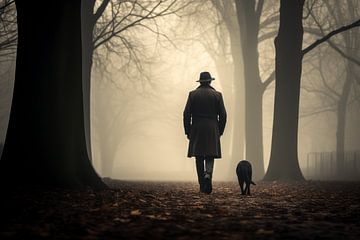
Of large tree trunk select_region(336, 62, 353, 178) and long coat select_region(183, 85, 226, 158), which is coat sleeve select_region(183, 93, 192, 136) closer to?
long coat select_region(183, 85, 226, 158)

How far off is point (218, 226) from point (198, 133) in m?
4.53

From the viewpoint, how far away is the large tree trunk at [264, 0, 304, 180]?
15398mm

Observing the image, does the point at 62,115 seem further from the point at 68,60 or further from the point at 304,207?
the point at 304,207

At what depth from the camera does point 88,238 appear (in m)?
4.09

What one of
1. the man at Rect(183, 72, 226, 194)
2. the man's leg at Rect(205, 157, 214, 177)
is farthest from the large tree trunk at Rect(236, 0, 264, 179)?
the man's leg at Rect(205, 157, 214, 177)

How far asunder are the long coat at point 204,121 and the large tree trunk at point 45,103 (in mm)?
2100

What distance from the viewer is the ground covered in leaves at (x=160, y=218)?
4426 mm

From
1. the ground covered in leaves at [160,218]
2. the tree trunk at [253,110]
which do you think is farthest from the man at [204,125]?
the tree trunk at [253,110]

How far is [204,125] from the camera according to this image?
31.1 feet

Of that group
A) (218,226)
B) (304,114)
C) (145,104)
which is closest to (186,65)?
(304,114)

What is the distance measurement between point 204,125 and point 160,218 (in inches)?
167

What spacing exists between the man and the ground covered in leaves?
1840mm

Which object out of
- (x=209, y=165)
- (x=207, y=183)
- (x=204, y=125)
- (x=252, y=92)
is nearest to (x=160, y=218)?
(x=207, y=183)

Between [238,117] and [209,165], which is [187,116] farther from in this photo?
[238,117]
